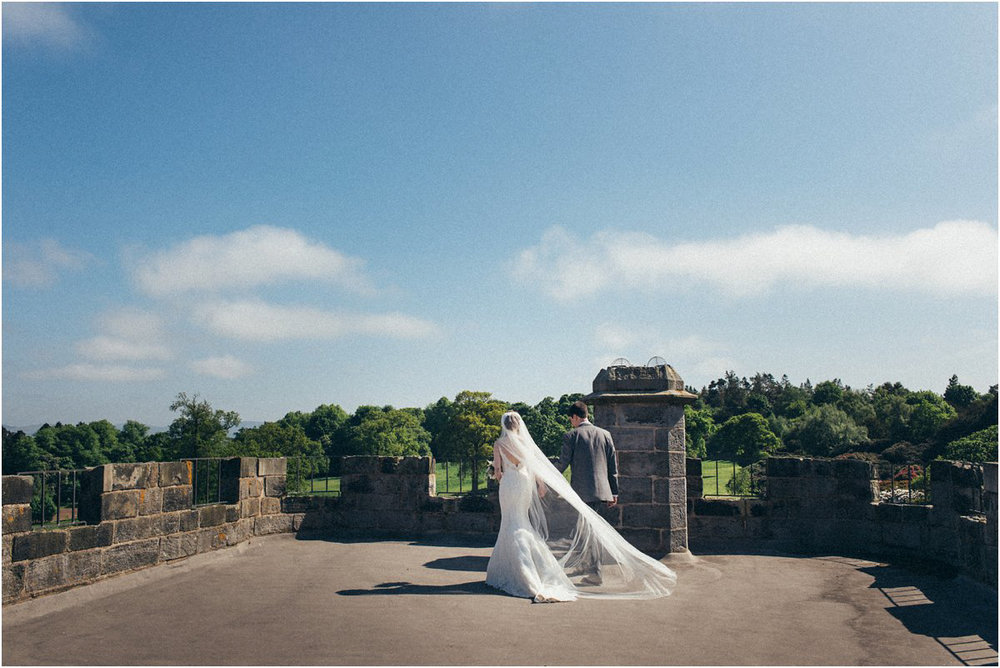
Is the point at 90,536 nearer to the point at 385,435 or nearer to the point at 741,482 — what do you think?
the point at 741,482

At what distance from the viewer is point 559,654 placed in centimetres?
501

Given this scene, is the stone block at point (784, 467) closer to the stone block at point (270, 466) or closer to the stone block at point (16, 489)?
the stone block at point (270, 466)

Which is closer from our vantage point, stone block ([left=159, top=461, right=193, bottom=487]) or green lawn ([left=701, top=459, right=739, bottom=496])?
stone block ([left=159, top=461, right=193, bottom=487])

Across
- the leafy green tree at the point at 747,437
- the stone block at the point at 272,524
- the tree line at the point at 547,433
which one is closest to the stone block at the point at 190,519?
the stone block at the point at 272,524

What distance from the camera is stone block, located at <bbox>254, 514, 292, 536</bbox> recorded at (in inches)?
408

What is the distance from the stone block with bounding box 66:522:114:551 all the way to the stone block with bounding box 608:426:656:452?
18.5 feet

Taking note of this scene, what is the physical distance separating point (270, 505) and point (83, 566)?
3.46 metres

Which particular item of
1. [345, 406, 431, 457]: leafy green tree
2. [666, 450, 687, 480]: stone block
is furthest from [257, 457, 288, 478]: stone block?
[345, 406, 431, 457]: leafy green tree

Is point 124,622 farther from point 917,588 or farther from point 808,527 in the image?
point 808,527

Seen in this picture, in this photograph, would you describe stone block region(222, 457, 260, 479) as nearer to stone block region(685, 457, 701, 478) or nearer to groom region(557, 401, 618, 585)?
groom region(557, 401, 618, 585)

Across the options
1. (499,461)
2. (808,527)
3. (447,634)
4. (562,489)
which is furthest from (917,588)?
(447,634)

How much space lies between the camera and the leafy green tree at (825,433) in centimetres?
6669

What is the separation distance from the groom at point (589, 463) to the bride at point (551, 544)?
272 mm

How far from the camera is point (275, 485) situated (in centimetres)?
1075
